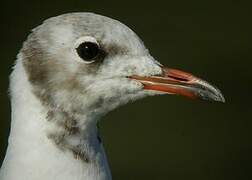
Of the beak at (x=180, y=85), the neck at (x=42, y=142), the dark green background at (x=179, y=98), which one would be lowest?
the dark green background at (x=179, y=98)

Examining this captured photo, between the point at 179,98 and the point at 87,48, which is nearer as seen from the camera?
the point at 87,48

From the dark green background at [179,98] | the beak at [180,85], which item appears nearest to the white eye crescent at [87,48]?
the beak at [180,85]

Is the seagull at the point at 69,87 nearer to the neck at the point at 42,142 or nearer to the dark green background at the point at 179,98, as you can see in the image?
the neck at the point at 42,142

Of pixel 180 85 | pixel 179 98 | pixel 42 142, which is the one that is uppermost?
pixel 180 85

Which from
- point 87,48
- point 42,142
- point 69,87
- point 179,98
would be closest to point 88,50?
point 87,48

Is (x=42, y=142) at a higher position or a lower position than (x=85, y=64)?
lower

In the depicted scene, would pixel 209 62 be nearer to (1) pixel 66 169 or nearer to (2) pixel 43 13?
(2) pixel 43 13

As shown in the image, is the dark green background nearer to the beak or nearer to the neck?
the neck

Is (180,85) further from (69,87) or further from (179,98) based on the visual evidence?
(179,98)
